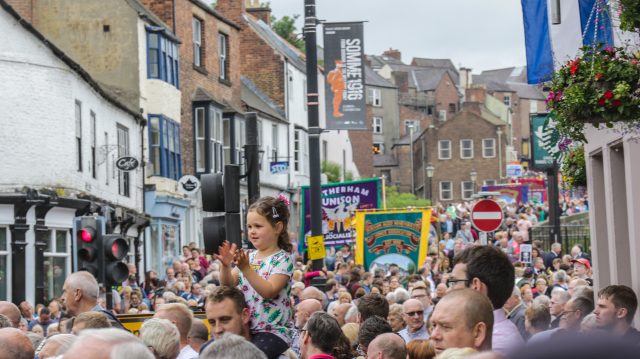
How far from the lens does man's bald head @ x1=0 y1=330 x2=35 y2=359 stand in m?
6.70

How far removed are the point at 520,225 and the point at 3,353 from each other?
27080mm

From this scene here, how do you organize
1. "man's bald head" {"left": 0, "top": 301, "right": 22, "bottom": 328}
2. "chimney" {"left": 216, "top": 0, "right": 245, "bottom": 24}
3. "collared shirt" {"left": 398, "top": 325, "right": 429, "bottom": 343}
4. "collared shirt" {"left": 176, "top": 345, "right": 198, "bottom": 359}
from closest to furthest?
A: "collared shirt" {"left": 176, "top": 345, "right": 198, "bottom": 359} < "man's bald head" {"left": 0, "top": 301, "right": 22, "bottom": 328} < "collared shirt" {"left": 398, "top": 325, "right": 429, "bottom": 343} < "chimney" {"left": 216, "top": 0, "right": 245, "bottom": 24}

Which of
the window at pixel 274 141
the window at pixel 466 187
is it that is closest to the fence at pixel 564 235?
the window at pixel 274 141

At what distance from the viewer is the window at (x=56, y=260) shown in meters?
28.6

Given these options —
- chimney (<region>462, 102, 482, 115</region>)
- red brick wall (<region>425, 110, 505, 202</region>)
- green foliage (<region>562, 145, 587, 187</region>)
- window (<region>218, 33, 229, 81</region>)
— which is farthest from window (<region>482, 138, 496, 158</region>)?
green foliage (<region>562, 145, 587, 187</region>)

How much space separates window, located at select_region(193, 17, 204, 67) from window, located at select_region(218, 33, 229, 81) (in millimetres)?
2355

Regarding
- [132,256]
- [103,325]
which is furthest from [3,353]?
[132,256]

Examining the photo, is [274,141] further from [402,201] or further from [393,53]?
[393,53]

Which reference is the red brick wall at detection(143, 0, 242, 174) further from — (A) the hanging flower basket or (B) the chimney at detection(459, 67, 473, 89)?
(B) the chimney at detection(459, 67, 473, 89)

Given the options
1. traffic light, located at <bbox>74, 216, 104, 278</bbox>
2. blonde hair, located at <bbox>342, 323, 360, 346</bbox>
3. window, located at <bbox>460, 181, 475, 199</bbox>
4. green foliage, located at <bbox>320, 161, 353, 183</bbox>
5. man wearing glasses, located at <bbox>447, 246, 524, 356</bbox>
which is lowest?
blonde hair, located at <bbox>342, 323, 360, 346</bbox>

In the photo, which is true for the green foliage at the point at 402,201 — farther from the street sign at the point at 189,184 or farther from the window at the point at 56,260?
the window at the point at 56,260

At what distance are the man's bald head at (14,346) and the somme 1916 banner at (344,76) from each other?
15232 millimetres

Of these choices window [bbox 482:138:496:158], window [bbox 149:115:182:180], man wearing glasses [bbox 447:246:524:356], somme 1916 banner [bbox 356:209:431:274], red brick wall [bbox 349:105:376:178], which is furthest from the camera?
window [bbox 482:138:496:158]

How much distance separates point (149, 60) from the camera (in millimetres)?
37469
